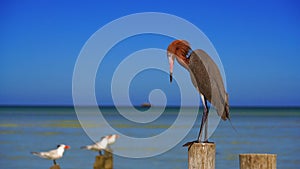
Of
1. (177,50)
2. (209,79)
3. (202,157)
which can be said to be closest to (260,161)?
(202,157)

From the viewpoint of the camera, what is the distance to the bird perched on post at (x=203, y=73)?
21.8ft

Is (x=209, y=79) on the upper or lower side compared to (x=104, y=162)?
upper

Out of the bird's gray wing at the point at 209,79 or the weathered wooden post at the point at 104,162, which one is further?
the weathered wooden post at the point at 104,162

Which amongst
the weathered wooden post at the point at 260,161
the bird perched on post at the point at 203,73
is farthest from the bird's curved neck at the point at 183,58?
the weathered wooden post at the point at 260,161

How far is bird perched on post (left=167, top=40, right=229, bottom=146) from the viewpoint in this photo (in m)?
6.63

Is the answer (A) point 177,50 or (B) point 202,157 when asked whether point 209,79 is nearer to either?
(A) point 177,50

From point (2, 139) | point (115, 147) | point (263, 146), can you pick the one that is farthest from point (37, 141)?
point (263, 146)

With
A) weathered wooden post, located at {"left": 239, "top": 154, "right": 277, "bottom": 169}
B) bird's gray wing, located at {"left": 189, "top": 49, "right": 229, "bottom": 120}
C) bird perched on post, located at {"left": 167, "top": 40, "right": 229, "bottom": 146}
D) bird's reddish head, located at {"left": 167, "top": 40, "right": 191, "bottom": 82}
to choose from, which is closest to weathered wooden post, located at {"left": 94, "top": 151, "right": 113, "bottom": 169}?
bird perched on post, located at {"left": 167, "top": 40, "right": 229, "bottom": 146}

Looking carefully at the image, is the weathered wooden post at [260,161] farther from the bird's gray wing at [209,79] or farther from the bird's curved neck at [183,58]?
the bird's curved neck at [183,58]

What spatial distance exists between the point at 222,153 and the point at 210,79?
517 inches

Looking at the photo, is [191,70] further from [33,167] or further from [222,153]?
[222,153]

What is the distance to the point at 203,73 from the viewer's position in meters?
6.78

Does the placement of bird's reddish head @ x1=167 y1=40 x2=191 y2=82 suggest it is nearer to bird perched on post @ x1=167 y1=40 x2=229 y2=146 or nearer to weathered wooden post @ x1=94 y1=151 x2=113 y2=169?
bird perched on post @ x1=167 y1=40 x2=229 y2=146

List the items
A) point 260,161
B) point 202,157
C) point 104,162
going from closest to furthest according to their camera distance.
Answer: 1. point 202,157
2. point 260,161
3. point 104,162
